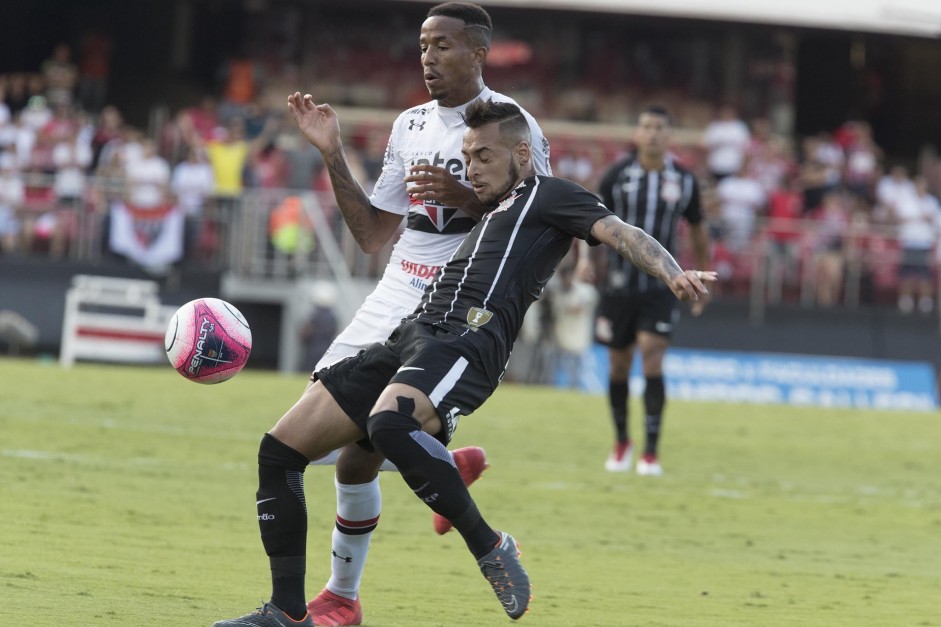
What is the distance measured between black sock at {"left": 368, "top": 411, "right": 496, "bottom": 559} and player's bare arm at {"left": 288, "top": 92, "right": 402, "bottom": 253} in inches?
52.7

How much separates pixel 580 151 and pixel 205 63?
27.6 feet

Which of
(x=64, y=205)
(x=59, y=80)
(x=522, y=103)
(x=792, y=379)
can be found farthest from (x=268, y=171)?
(x=792, y=379)

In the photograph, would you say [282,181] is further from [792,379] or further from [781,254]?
[792,379]

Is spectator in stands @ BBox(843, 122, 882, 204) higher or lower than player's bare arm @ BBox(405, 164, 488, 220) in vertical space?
lower

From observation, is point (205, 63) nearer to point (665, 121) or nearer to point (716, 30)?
point (716, 30)

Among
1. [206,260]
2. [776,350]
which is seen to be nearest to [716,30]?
[776,350]

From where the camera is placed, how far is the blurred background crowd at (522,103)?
23156 millimetres

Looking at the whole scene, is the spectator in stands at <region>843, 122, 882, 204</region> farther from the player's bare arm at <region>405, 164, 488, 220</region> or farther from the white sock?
the white sock

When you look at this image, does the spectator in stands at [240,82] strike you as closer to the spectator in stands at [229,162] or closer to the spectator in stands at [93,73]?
the spectator in stands at [93,73]

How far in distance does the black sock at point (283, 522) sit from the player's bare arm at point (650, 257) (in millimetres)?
1500

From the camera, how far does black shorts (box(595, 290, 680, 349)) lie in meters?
13.0

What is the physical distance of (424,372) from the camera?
19.7 ft

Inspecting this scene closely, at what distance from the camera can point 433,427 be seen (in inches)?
238

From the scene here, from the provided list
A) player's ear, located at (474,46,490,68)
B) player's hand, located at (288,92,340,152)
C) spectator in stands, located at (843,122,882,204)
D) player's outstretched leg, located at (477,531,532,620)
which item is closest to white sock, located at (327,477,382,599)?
player's outstretched leg, located at (477,531,532,620)
